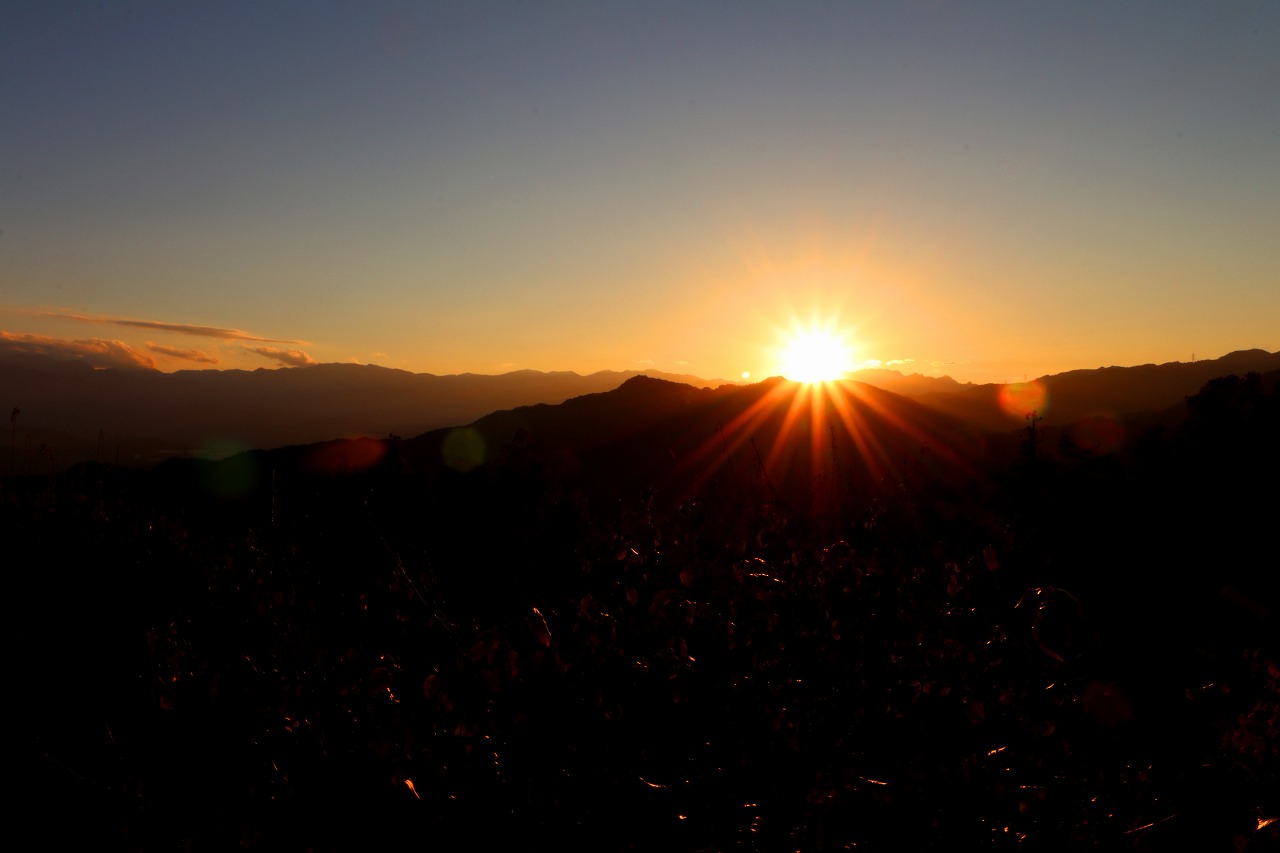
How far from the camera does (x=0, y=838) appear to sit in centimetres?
461

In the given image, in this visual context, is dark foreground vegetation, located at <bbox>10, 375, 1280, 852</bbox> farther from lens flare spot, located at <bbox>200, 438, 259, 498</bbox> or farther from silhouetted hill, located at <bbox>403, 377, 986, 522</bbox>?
lens flare spot, located at <bbox>200, 438, 259, 498</bbox>

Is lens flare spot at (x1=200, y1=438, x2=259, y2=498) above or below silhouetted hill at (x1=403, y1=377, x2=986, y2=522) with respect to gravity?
below

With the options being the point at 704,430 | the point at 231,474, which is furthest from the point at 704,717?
the point at 704,430

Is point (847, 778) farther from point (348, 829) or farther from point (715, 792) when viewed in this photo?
point (348, 829)

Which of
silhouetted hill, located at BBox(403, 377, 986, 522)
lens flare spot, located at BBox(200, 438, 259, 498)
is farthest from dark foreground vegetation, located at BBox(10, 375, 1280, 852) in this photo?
lens flare spot, located at BBox(200, 438, 259, 498)

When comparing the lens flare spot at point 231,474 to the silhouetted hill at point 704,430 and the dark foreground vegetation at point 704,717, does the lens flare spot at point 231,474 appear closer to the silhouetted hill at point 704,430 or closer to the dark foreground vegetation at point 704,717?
the silhouetted hill at point 704,430

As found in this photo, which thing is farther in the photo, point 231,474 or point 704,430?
point 704,430

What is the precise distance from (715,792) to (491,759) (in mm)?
812

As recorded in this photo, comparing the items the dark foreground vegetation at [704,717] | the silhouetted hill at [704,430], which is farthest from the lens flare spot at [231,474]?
the dark foreground vegetation at [704,717]

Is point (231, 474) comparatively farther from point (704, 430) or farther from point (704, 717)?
point (704, 717)

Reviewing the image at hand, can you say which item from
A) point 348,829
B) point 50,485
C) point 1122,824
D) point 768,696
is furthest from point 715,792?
point 50,485

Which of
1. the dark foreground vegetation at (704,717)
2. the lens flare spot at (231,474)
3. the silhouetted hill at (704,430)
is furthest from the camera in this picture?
the silhouetted hill at (704,430)

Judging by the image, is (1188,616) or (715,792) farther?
(1188,616)

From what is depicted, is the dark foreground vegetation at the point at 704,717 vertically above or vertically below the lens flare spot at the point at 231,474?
above
